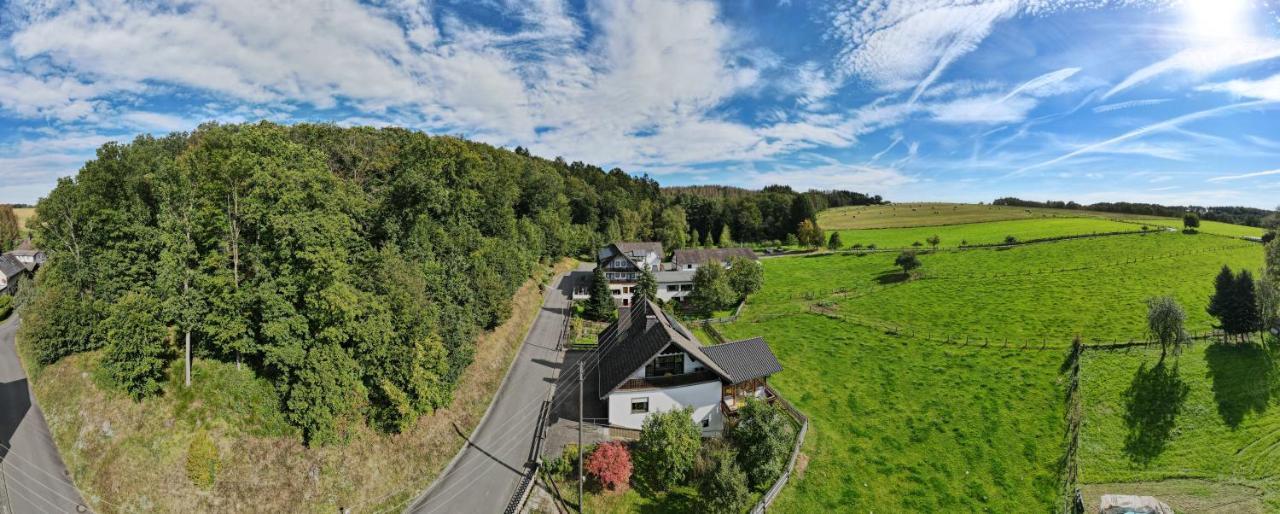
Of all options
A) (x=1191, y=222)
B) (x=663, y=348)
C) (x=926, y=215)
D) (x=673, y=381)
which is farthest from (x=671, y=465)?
(x=926, y=215)

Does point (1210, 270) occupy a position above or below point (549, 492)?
above

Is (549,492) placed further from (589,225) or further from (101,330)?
(589,225)

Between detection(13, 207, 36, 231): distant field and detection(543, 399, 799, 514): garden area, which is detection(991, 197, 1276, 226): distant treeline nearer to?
detection(543, 399, 799, 514): garden area

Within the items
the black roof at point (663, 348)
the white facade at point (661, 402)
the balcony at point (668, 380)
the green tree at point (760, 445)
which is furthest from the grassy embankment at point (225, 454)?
the green tree at point (760, 445)

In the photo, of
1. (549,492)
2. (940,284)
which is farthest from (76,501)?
(940,284)

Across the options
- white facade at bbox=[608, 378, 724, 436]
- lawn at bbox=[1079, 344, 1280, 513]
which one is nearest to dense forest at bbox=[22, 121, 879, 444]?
white facade at bbox=[608, 378, 724, 436]

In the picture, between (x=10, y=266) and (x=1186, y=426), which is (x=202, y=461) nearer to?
(x=1186, y=426)
